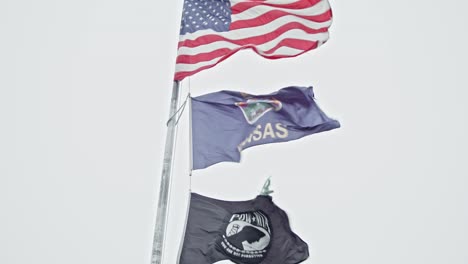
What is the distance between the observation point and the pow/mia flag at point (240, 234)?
22328 mm

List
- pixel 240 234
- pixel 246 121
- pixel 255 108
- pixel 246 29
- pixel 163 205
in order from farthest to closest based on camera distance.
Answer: pixel 255 108
pixel 246 29
pixel 246 121
pixel 240 234
pixel 163 205

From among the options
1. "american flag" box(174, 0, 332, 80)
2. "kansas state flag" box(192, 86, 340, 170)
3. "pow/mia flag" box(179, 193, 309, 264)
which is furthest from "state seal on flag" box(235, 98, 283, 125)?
"pow/mia flag" box(179, 193, 309, 264)

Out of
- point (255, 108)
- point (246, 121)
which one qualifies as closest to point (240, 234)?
point (246, 121)

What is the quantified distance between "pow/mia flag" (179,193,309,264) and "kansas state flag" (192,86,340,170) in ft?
3.61

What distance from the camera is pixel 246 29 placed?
23156 mm

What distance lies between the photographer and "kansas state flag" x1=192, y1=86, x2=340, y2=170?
2239cm

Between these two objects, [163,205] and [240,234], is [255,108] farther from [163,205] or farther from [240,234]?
[163,205]

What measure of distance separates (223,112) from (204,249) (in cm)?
295

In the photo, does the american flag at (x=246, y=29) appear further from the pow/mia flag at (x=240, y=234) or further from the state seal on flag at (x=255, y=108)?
the pow/mia flag at (x=240, y=234)

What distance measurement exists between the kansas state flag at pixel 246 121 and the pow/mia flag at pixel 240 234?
3.61 ft

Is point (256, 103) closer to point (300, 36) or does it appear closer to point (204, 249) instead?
point (300, 36)

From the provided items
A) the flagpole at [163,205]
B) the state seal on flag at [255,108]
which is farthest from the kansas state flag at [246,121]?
the flagpole at [163,205]

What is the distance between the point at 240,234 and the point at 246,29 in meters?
4.37

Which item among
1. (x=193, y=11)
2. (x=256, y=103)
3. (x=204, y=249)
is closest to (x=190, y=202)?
(x=204, y=249)
